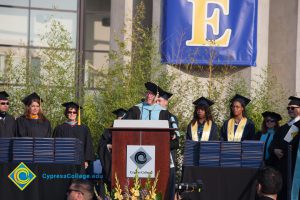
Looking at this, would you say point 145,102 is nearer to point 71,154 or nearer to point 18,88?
point 71,154

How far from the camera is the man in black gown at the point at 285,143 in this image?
8.53 meters

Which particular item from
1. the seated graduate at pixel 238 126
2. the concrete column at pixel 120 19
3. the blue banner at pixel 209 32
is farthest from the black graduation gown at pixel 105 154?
the concrete column at pixel 120 19

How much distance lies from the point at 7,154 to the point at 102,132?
9.48 feet

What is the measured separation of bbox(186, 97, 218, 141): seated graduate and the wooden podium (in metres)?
2.14

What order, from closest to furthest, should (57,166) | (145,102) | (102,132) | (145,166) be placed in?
(145,166) < (57,166) < (145,102) < (102,132)

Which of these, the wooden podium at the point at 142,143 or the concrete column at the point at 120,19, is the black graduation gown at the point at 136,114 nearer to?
the wooden podium at the point at 142,143

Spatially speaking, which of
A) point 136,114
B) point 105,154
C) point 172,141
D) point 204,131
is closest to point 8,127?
point 105,154

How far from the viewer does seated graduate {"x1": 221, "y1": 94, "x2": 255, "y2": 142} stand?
30.2 ft

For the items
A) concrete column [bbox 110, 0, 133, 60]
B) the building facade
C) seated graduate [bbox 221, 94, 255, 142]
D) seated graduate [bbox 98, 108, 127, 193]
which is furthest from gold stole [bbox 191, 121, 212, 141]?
concrete column [bbox 110, 0, 133, 60]

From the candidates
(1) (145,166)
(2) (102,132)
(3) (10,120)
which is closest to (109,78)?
(2) (102,132)

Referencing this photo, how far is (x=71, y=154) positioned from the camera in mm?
8117

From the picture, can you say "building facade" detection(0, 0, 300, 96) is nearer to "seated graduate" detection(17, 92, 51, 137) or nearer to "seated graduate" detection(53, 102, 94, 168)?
"seated graduate" detection(53, 102, 94, 168)

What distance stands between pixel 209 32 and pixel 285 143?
3970mm

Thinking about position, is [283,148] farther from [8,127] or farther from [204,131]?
[8,127]
